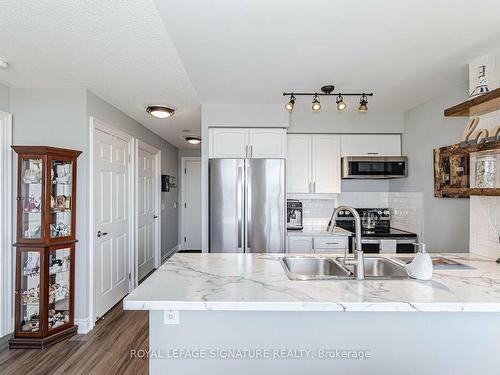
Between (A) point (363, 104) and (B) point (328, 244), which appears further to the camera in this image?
(B) point (328, 244)

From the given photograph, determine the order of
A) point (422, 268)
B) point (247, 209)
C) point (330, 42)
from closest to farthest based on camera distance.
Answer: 1. point (422, 268)
2. point (330, 42)
3. point (247, 209)

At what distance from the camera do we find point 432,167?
3.21 m

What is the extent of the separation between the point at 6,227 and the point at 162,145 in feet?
9.60

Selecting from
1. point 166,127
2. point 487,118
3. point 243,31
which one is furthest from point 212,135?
point 487,118

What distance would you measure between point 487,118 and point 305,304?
2017mm

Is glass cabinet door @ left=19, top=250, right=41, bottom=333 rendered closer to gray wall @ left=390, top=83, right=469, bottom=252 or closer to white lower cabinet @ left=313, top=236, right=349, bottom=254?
white lower cabinet @ left=313, top=236, right=349, bottom=254

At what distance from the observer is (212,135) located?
3.53 metres

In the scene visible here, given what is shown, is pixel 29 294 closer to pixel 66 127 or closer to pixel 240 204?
pixel 66 127

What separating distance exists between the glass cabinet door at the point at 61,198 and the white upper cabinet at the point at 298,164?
2.43 m

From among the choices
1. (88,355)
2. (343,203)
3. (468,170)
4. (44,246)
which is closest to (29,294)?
(44,246)

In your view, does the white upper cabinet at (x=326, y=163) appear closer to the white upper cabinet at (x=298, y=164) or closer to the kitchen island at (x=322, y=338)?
the white upper cabinet at (x=298, y=164)

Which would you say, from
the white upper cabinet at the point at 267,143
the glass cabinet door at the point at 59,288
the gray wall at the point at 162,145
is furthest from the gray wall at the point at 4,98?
the white upper cabinet at the point at 267,143

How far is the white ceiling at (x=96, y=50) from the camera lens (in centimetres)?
167

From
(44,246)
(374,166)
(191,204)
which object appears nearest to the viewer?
(44,246)
